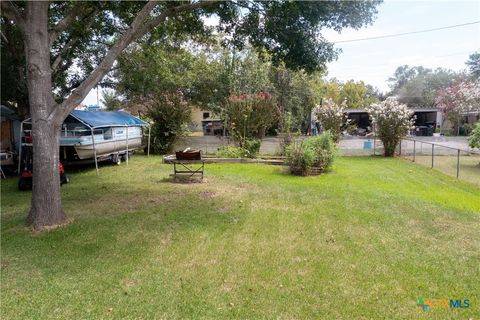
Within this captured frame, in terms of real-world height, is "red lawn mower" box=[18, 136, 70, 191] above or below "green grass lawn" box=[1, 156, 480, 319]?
above

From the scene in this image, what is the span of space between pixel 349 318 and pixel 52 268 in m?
3.29

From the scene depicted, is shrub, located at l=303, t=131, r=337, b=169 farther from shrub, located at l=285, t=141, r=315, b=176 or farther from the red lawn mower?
the red lawn mower

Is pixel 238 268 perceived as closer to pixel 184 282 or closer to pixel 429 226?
pixel 184 282

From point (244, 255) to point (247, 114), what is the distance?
11.2m

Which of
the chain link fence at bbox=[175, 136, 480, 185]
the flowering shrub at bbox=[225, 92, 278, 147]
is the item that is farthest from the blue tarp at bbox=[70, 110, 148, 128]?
the flowering shrub at bbox=[225, 92, 278, 147]

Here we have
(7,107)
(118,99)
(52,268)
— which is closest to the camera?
(52,268)

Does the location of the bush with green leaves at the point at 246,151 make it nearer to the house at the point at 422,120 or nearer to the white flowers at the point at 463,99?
the house at the point at 422,120

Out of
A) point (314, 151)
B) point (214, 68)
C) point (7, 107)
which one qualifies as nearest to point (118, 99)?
point (214, 68)

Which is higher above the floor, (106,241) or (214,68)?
(214,68)

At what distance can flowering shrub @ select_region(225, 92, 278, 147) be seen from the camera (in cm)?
1534

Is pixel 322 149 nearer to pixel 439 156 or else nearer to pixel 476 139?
pixel 476 139

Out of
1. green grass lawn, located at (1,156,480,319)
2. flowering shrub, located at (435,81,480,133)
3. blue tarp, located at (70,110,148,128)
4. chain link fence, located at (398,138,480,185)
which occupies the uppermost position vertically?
flowering shrub, located at (435,81,480,133)

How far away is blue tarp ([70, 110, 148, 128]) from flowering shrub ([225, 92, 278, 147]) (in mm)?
4007

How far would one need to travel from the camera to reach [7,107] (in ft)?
45.5
